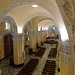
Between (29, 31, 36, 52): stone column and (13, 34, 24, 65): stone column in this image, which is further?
(29, 31, 36, 52): stone column

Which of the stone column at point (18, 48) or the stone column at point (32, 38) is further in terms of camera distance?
the stone column at point (32, 38)

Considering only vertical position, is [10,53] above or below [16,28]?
below

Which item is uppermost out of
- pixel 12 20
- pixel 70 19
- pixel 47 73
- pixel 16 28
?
pixel 12 20

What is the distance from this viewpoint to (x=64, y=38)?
420 centimetres

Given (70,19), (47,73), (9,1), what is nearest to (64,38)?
(70,19)

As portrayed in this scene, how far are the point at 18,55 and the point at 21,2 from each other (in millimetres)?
6864

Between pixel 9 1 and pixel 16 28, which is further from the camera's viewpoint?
pixel 16 28

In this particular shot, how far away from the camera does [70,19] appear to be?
1093 millimetres

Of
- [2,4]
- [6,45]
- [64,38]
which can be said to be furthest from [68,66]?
[6,45]

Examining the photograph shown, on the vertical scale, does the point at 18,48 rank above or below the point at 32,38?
below

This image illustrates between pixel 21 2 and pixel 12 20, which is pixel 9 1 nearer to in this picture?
pixel 21 2

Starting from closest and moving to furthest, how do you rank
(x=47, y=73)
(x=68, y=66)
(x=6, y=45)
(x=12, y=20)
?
(x=68, y=66), (x=47, y=73), (x=12, y=20), (x=6, y=45)

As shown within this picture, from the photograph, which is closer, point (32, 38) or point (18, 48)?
point (18, 48)

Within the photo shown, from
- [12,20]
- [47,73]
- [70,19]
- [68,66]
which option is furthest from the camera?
[12,20]
